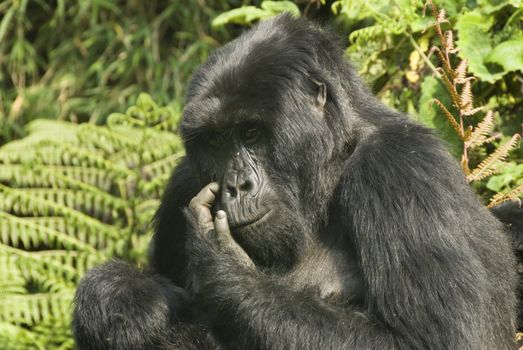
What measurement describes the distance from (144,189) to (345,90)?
2.82 metres

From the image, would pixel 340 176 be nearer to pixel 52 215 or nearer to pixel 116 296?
pixel 116 296

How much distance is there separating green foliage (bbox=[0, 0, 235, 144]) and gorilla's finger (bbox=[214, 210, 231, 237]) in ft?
16.7

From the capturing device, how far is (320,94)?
4785 millimetres

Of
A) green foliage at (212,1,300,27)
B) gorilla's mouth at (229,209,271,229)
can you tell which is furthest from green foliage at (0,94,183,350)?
gorilla's mouth at (229,209,271,229)

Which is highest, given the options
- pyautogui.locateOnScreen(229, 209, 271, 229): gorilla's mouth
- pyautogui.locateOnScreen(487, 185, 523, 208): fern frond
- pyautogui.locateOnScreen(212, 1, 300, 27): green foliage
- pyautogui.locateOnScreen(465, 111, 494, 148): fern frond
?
pyautogui.locateOnScreen(212, 1, 300, 27): green foliage

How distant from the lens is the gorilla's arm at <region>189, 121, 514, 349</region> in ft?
13.8

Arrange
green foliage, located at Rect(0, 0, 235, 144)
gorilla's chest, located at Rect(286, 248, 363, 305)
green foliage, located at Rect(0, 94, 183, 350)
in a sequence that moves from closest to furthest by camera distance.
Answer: gorilla's chest, located at Rect(286, 248, 363, 305) → green foliage, located at Rect(0, 94, 183, 350) → green foliage, located at Rect(0, 0, 235, 144)

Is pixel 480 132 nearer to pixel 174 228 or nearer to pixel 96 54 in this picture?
pixel 174 228


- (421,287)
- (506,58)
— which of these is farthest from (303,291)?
(506,58)

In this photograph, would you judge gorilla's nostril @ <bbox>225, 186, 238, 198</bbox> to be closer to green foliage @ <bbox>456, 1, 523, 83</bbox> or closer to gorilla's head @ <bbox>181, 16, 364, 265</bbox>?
gorilla's head @ <bbox>181, 16, 364, 265</bbox>

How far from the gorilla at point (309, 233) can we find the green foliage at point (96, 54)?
4690 millimetres

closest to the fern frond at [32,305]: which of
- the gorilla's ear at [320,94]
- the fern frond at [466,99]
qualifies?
the gorilla's ear at [320,94]

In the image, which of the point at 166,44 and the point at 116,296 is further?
the point at 166,44

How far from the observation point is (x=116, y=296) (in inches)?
189
